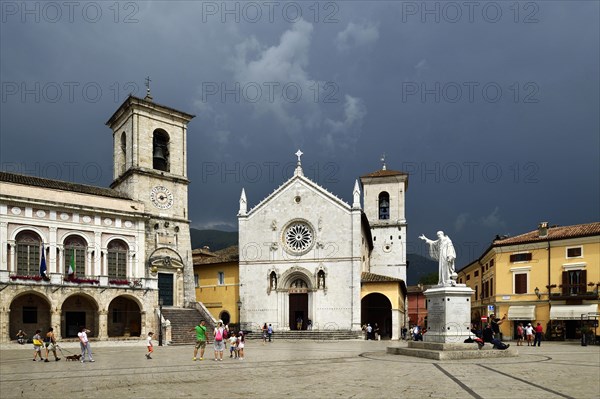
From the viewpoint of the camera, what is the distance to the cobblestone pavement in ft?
40.2

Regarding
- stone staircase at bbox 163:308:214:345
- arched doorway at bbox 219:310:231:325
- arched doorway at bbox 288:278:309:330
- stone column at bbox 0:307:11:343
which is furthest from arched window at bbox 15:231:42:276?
arched doorway at bbox 288:278:309:330

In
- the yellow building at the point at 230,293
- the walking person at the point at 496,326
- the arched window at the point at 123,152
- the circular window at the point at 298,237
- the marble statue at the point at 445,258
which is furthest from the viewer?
the yellow building at the point at 230,293

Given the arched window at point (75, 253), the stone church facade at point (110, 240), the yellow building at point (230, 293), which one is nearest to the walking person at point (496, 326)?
the yellow building at point (230, 293)

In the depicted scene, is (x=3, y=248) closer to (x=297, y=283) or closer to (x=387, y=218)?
(x=297, y=283)

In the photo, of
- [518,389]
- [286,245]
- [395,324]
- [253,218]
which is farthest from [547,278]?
[518,389]

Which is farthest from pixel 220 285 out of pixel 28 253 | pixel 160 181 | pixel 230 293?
pixel 28 253

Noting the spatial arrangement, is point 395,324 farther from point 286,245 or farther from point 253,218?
point 253,218

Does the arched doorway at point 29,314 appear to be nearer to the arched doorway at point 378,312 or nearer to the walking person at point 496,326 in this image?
the arched doorway at point 378,312

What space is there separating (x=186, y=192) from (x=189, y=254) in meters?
4.98

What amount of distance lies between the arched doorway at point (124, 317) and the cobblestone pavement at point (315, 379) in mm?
17663

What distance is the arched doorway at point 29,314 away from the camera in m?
33.6

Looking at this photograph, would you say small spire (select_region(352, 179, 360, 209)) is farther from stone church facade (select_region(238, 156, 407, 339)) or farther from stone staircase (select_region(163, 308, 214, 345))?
stone staircase (select_region(163, 308, 214, 345))

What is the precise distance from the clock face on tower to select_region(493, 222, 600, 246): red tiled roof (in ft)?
82.5

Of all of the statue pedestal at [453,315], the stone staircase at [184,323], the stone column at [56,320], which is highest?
the statue pedestal at [453,315]
